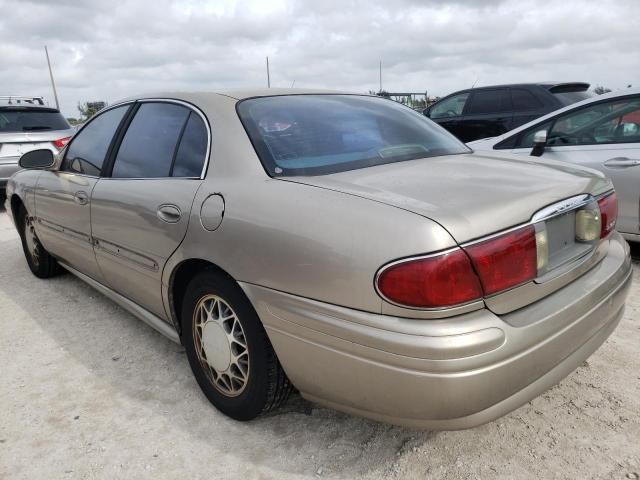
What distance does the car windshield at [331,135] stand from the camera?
2168 millimetres

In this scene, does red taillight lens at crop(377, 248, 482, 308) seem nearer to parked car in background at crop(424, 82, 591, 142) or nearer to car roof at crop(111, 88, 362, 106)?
car roof at crop(111, 88, 362, 106)

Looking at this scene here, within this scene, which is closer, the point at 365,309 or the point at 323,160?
the point at 365,309

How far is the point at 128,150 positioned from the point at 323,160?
132 cm

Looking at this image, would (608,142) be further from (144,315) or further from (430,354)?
(144,315)

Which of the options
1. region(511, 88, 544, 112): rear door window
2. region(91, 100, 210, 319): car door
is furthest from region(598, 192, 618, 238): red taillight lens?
region(511, 88, 544, 112): rear door window

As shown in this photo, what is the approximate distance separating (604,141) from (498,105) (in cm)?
402

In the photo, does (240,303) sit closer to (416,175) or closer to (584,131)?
(416,175)

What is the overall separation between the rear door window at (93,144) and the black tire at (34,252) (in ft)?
3.26

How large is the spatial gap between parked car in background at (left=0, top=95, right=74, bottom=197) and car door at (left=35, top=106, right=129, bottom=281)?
4.34m

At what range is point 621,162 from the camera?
3.93 m

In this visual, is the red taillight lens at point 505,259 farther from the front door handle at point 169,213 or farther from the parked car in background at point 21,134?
the parked car in background at point 21,134

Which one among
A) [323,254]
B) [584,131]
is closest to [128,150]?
[323,254]

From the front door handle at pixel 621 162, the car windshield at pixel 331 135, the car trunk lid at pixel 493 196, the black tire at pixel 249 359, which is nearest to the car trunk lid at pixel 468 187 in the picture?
the car trunk lid at pixel 493 196

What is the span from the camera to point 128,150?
2912mm
